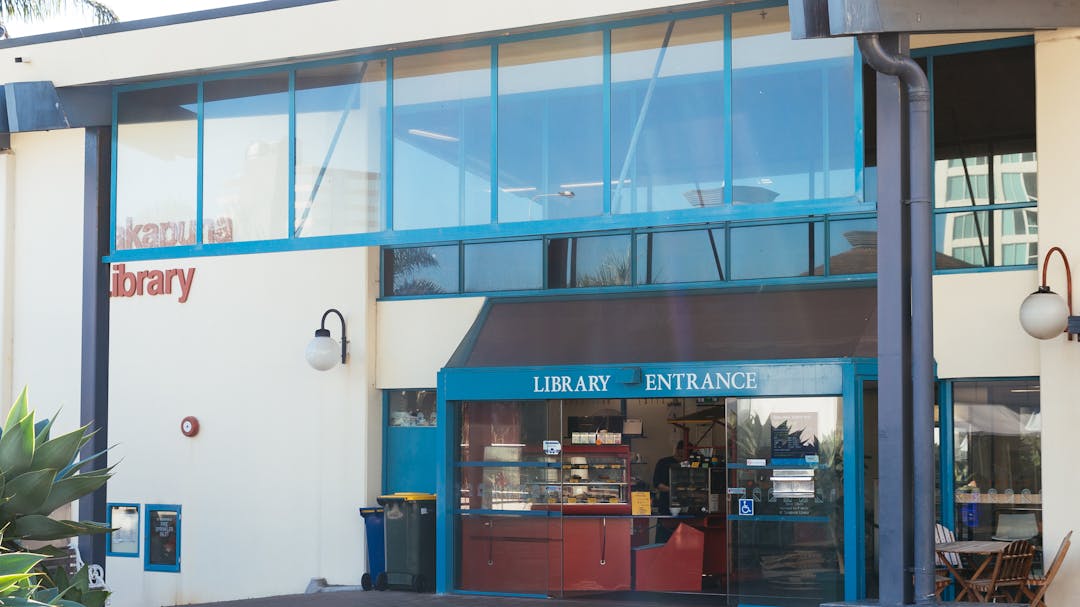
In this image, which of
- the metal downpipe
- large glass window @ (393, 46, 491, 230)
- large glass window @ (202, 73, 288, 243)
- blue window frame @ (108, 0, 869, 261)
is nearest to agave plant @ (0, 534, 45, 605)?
the metal downpipe

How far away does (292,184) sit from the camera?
12.8 metres

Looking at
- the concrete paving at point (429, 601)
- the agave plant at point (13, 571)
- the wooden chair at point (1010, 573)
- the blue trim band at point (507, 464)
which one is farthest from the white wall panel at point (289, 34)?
the agave plant at point (13, 571)

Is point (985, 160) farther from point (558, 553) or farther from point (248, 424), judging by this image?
point (248, 424)

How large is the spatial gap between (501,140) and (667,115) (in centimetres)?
159

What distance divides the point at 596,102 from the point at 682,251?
3573 millimetres

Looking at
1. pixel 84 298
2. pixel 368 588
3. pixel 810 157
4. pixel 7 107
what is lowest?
pixel 368 588

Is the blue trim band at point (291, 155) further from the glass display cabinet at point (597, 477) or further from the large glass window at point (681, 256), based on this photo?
the large glass window at point (681, 256)

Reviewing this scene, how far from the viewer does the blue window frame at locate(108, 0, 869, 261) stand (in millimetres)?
11047

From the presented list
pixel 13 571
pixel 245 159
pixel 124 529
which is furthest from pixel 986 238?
pixel 124 529

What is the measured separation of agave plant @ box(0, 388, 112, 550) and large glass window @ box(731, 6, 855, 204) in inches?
239

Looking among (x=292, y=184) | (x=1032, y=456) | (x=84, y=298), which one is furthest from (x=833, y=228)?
(x=84, y=298)

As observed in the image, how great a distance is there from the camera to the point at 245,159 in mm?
13211

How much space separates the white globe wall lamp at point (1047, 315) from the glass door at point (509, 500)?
5.02m

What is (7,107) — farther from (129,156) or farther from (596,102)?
(596,102)
